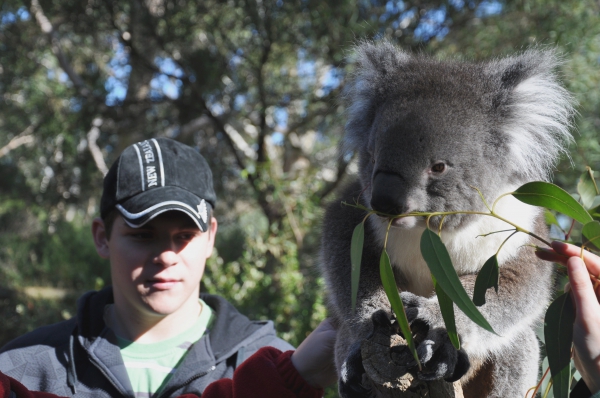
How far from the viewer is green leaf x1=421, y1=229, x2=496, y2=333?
1351 millimetres

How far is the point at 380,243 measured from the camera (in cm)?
205

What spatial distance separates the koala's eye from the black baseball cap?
929 millimetres

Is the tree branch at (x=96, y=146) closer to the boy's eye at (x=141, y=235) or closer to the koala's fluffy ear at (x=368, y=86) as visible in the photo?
the boy's eye at (x=141, y=235)

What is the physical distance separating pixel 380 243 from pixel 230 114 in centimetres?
523

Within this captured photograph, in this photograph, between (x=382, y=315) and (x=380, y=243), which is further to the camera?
→ (x=380, y=243)

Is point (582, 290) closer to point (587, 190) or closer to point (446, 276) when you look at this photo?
point (446, 276)

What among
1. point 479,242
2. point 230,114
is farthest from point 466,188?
point 230,114

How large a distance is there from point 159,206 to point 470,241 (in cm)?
115

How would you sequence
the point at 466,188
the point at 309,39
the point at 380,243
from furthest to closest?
1. the point at 309,39
2. the point at 380,243
3. the point at 466,188

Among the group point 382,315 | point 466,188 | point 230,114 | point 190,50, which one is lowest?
Answer: point 230,114

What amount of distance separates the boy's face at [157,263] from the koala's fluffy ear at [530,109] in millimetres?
1256

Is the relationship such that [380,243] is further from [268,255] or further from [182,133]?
[182,133]

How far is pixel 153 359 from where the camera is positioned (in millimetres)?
2254

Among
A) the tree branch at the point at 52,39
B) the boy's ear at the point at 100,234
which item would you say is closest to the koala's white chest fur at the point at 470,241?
the boy's ear at the point at 100,234
